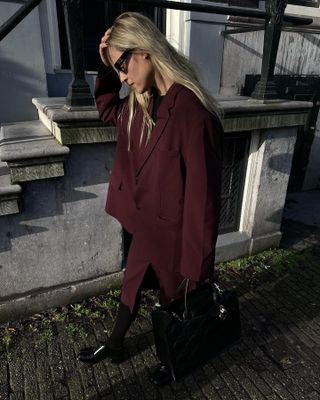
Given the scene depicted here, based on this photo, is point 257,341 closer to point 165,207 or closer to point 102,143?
point 165,207

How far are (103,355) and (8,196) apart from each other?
1.40 metres

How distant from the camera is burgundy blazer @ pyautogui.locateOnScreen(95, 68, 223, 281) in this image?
5.46 ft

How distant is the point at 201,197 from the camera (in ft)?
5.58

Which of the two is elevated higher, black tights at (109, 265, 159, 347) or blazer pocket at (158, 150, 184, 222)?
blazer pocket at (158, 150, 184, 222)

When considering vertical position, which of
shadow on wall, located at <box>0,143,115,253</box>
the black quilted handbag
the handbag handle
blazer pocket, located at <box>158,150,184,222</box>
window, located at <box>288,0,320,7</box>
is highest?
window, located at <box>288,0,320,7</box>

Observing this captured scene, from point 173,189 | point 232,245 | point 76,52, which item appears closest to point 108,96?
point 76,52

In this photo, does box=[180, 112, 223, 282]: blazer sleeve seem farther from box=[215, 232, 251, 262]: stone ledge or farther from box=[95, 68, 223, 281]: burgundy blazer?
box=[215, 232, 251, 262]: stone ledge

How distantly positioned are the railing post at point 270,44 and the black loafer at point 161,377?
2.70 m

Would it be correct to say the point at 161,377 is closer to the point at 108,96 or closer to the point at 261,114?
the point at 108,96

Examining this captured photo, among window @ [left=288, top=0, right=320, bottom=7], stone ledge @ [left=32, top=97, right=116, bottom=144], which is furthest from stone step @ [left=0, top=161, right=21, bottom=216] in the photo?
window @ [left=288, top=0, right=320, bottom=7]

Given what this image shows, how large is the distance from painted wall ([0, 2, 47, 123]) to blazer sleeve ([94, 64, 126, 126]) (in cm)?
186

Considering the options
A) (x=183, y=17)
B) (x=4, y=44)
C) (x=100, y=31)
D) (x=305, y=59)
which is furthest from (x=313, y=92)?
(x=4, y=44)

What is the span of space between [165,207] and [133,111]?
647 millimetres

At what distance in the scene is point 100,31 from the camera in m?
4.43
